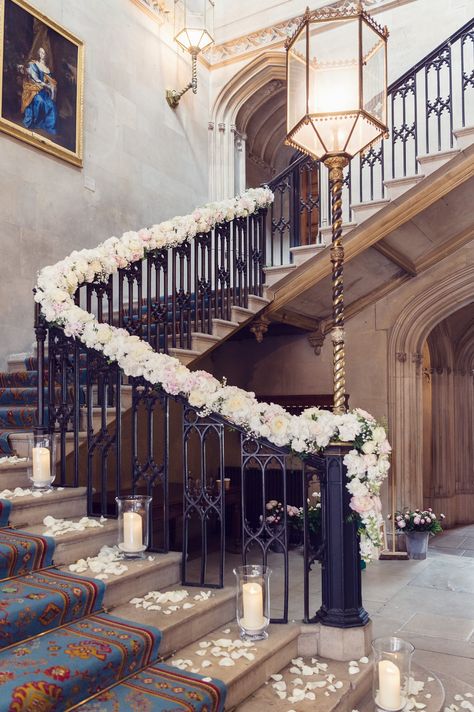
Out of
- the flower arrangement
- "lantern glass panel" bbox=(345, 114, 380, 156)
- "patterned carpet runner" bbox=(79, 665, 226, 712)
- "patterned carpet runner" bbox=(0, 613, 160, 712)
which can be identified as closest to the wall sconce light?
"lantern glass panel" bbox=(345, 114, 380, 156)

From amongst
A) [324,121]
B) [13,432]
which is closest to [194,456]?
[13,432]

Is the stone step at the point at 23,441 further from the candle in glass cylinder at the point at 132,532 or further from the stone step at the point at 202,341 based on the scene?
the stone step at the point at 202,341

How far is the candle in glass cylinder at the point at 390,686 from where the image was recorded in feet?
8.08

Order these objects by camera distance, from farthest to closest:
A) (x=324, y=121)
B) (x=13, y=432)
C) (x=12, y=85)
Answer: (x=12, y=85), (x=13, y=432), (x=324, y=121)

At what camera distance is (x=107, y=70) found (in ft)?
24.1

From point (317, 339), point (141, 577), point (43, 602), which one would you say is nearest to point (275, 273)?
point (317, 339)

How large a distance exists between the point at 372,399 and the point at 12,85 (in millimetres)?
5051

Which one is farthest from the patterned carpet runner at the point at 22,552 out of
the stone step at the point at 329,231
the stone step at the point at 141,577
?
the stone step at the point at 329,231

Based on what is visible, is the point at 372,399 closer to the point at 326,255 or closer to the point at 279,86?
the point at 326,255

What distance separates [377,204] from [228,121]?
4.70 meters

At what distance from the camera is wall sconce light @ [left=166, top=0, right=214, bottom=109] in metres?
8.20

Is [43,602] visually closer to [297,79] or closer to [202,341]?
[202,341]

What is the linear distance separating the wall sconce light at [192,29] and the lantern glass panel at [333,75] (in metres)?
5.18

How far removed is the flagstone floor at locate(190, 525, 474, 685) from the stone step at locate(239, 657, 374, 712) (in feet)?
2.74
